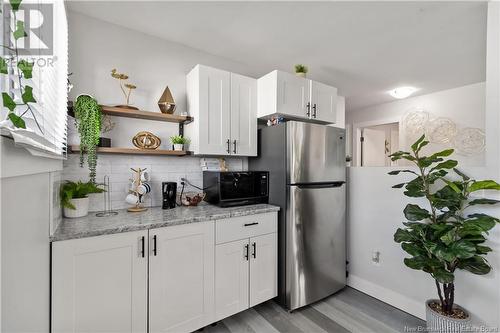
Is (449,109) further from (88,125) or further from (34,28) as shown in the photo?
(34,28)

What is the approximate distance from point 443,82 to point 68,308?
482 cm

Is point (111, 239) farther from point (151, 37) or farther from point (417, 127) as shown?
point (417, 127)

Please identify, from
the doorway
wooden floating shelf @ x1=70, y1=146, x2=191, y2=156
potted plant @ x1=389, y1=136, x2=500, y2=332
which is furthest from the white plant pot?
the doorway

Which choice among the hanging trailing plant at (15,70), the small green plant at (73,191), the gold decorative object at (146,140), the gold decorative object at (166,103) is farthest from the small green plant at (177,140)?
the hanging trailing plant at (15,70)

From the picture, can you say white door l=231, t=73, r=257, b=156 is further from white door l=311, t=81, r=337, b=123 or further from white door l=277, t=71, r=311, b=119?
white door l=311, t=81, r=337, b=123

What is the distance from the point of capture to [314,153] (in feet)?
7.29

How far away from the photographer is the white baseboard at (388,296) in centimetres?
206

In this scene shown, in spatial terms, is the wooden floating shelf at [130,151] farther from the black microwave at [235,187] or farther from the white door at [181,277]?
the white door at [181,277]

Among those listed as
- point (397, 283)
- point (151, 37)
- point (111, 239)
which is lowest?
point (397, 283)

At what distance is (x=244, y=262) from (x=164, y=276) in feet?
2.12

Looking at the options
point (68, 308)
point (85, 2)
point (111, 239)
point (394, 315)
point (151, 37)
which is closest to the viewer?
point (68, 308)

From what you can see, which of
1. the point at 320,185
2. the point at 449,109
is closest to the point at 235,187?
the point at 320,185

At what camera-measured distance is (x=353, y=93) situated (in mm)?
4004

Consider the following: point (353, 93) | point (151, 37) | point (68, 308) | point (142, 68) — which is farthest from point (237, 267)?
point (353, 93)
